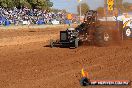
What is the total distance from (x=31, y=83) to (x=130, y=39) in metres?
12.1

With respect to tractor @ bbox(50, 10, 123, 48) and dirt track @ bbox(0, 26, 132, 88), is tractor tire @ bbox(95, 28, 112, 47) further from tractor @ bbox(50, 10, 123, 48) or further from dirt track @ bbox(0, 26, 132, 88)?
dirt track @ bbox(0, 26, 132, 88)

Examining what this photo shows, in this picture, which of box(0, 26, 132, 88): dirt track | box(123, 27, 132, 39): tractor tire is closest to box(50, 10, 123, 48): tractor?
box(123, 27, 132, 39): tractor tire

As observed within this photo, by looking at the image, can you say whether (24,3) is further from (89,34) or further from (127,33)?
(89,34)

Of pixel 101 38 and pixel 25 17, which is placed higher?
pixel 101 38

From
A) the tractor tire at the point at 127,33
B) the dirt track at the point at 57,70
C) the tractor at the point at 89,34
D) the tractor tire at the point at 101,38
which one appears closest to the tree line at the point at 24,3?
the tractor tire at the point at 127,33

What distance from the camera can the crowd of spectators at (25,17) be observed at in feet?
154

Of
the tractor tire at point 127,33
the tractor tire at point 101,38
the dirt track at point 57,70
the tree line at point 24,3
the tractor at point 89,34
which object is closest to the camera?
the dirt track at point 57,70

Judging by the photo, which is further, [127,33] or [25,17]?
[25,17]

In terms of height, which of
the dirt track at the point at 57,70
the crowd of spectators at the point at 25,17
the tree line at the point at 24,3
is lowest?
the crowd of spectators at the point at 25,17

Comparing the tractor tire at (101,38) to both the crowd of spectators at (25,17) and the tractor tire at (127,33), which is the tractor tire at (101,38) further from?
the crowd of spectators at (25,17)

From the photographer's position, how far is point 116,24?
1944 centimetres

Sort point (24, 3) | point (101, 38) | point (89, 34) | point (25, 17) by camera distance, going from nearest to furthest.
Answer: point (89, 34)
point (101, 38)
point (25, 17)
point (24, 3)

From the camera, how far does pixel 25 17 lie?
49875 millimetres

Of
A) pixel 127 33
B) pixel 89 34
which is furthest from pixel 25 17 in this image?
pixel 89 34
